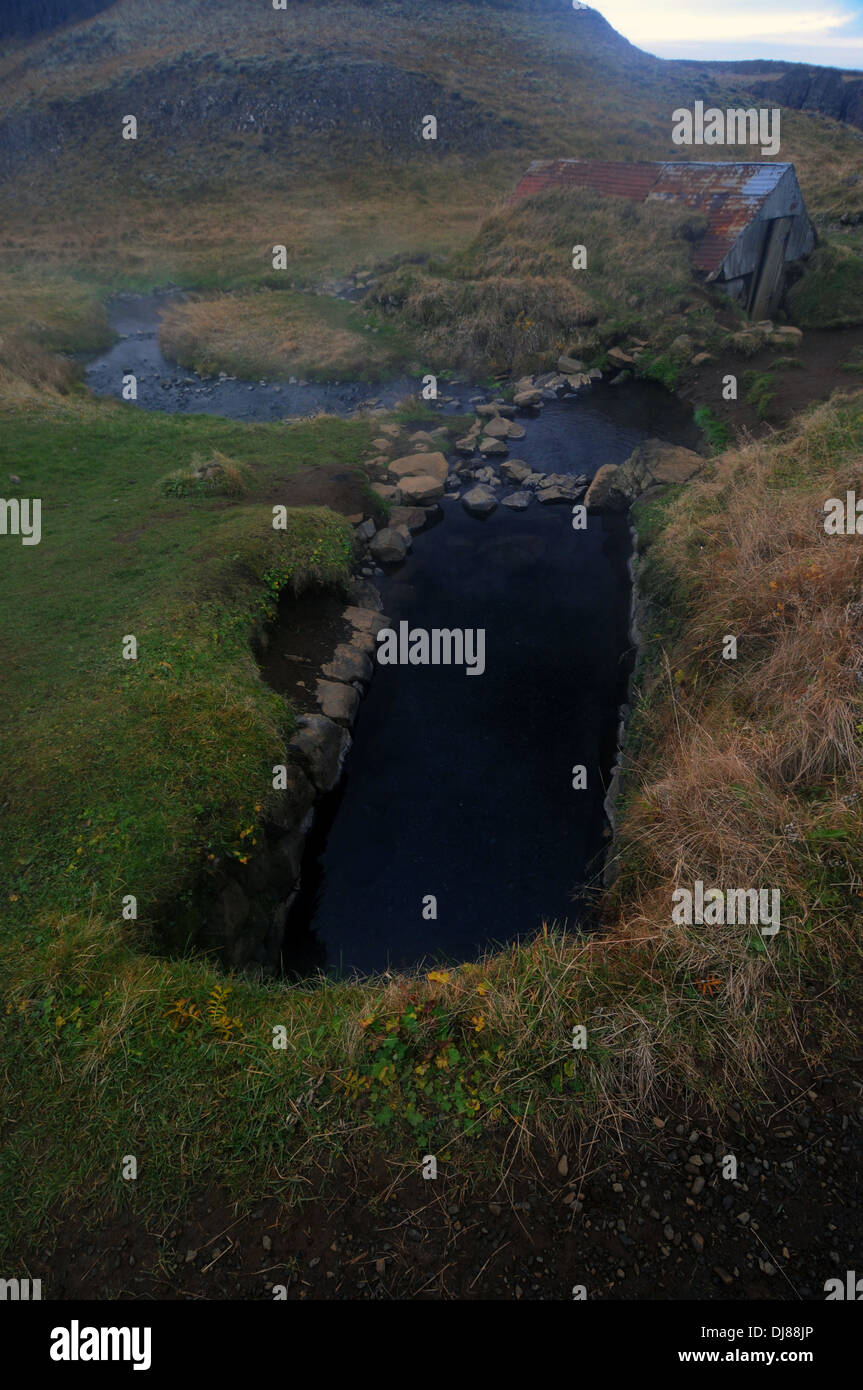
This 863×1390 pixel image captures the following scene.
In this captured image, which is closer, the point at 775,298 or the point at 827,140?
the point at 775,298

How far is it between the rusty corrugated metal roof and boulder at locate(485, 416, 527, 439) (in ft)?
32.8

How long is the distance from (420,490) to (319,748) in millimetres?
8092

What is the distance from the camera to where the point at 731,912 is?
5703mm

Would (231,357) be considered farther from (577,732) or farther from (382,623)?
(577,732)

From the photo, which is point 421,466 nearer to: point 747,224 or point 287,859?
point 287,859

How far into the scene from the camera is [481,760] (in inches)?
389

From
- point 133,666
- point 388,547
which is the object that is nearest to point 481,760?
point 133,666

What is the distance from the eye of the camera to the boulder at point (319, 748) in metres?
9.04

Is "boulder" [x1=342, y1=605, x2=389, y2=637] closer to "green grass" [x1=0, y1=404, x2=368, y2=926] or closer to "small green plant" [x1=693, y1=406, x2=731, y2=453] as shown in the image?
"green grass" [x1=0, y1=404, x2=368, y2=926]

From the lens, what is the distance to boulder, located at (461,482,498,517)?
15.2 meters

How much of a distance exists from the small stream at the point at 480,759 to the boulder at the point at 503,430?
1827mm

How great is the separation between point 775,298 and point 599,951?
2514cm

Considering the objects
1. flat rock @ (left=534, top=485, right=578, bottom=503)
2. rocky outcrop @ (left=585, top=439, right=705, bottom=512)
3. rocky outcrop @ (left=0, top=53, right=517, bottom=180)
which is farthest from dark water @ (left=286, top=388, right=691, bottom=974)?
rocky outcrop @ (left=0, top=53, right=517, bottom=180)
